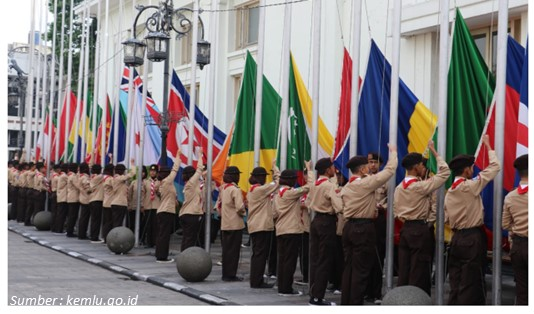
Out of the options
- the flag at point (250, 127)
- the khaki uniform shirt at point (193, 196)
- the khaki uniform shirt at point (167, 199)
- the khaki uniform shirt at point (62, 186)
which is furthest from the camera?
the khaki uniform shirt at point (62, 186)

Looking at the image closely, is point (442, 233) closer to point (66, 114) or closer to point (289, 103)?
point (289, 103)


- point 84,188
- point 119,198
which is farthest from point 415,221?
point 84,188

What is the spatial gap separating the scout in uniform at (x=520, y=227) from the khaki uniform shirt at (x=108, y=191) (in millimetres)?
11448

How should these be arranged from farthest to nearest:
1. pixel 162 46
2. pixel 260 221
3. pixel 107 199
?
1. pixel 107 199
2. pixel 162 46
3. pixel 260 221

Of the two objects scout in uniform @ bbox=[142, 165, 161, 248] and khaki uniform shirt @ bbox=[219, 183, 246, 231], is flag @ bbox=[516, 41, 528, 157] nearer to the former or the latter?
khaki uniform shirt @ bbox=[219, 183, 246, 231]

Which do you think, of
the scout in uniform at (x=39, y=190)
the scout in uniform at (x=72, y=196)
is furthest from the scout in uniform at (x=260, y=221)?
the scout in uniform at (x=39, y=190)

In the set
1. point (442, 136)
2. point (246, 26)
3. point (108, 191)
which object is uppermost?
point (246, 26)

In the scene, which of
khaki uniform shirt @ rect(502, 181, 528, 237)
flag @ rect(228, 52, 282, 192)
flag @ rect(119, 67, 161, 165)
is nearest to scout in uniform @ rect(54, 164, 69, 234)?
flag @ rect(119, 67, 161, 165)

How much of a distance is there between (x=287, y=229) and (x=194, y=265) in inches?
75.2

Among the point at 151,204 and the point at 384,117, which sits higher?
the point at 384,117

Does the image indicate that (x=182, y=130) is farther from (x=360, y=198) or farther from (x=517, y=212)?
(x=517, y=212)

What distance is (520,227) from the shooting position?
802 cm

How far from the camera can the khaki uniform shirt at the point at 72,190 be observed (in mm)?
20062

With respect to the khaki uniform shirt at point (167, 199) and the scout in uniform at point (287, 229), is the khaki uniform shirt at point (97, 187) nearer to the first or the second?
the khaki uniform shirt at point (167, 199)
